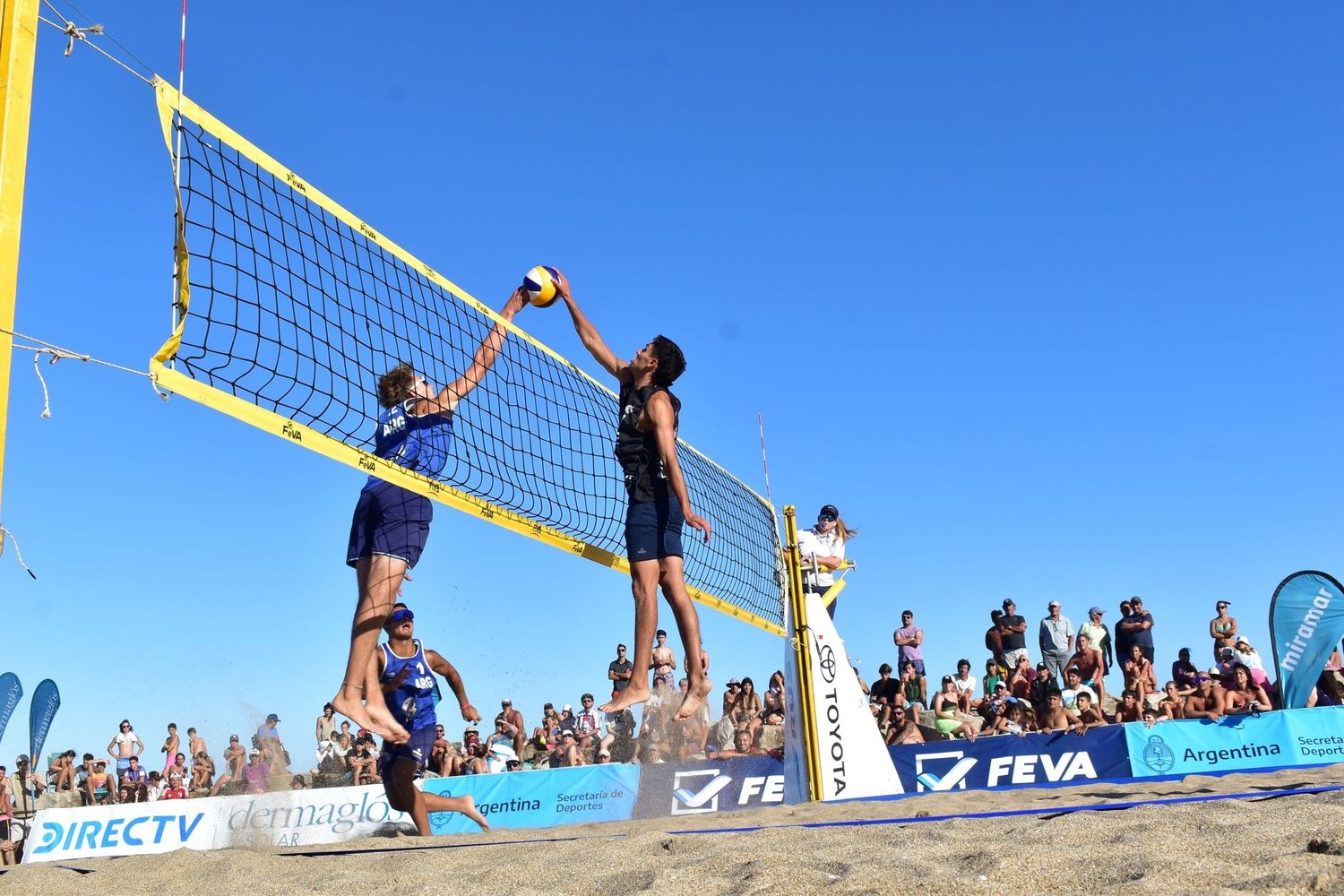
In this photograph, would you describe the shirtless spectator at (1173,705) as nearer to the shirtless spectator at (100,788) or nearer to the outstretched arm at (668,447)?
the outstretched arm at (668,447)

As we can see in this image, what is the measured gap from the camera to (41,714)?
1171 cm

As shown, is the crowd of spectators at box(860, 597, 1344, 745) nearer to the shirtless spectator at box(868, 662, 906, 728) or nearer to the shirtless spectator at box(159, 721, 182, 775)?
the shirtless spectator at box(868, 662, 906, 728)

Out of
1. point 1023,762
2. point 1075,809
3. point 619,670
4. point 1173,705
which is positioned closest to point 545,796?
point 619,670

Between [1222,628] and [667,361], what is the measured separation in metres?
6.41

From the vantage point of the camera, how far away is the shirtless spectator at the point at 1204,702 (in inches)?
323

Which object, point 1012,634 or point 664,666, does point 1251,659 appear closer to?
point 1012,634

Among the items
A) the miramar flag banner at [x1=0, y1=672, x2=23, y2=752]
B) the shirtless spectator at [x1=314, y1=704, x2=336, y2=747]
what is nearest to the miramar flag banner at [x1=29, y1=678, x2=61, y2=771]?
the miramar flag banner at [x1=0, y1=672, x2=23, y2=752]

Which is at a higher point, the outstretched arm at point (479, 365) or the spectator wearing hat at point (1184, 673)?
the outstretched arm at point (479, 365)

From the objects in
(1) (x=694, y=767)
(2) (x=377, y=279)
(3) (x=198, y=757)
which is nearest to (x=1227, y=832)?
(2) (x=377, y=279)

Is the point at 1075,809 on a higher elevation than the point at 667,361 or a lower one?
lower

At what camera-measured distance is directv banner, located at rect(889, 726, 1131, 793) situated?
7641mm

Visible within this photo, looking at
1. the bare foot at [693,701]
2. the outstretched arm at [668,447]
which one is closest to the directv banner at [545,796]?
the bare foot at [693,701]

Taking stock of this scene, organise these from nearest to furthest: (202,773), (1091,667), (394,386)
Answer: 1. (394,386)
2. (1091,667)
3. (202,773)

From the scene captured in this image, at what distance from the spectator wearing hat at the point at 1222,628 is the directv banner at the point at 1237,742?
1.31 meters
